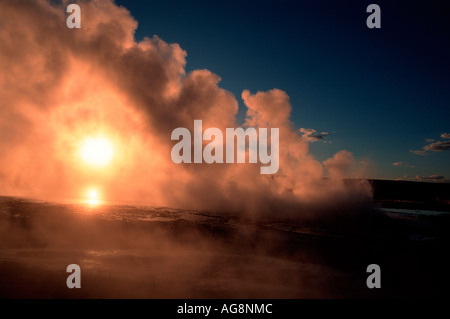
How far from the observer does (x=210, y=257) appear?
31.2 feet

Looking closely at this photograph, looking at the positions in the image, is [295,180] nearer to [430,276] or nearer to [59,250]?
[430,276]

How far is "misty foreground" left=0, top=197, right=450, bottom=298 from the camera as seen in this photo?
693 centimetres

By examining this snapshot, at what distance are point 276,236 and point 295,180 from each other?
1241 cm

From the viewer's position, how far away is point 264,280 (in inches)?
301

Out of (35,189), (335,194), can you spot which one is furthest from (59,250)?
(35,189)

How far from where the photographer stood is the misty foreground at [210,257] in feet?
22.7
